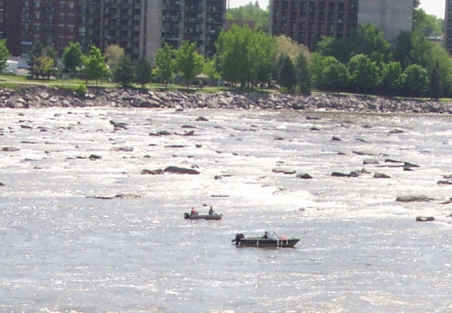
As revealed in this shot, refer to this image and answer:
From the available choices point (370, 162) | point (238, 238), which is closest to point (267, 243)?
point (238, 238)

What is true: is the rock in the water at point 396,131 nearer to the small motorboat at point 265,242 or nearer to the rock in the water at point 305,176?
the rock in the water at point 305,176

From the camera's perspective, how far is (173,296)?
1988 inches

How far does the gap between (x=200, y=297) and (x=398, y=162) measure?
192ft

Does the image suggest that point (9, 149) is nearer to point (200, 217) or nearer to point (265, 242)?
point (200, 217)

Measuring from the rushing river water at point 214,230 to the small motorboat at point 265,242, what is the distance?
1.82 feet

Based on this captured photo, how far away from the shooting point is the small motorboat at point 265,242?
201 feet

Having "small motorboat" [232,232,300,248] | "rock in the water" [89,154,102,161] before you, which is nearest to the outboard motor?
"small motorboat" [232,232,300,248]

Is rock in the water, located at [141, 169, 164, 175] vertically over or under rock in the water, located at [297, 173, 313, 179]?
under

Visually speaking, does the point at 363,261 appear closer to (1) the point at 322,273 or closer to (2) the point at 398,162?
(1) the point at 322,273

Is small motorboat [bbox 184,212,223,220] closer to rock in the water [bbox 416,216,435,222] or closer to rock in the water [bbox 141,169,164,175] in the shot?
rock in the water [bbox 416,216,435,222]

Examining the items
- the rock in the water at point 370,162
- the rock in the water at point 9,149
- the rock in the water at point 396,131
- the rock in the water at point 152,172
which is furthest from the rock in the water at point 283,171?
the rock in the water at point 396,131

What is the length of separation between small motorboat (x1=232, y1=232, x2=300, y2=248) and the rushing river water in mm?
554

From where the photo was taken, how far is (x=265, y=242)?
6162 cm

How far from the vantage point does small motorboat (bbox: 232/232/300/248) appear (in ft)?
201
